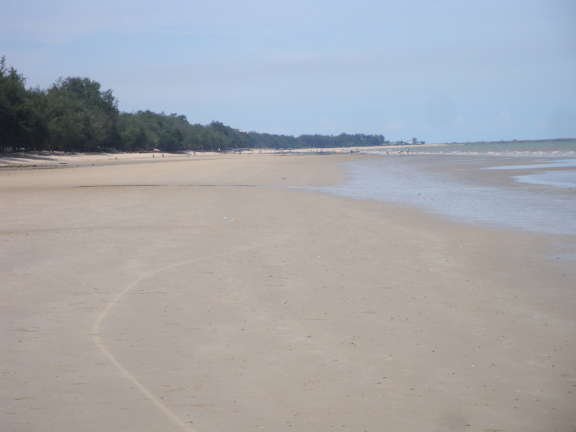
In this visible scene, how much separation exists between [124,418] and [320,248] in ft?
21.2

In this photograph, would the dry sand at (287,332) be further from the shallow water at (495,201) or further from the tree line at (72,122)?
the tree line at (72,122)

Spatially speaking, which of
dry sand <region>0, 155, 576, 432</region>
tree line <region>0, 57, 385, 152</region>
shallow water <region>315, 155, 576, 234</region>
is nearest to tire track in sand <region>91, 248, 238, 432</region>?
dry sand <region>0, 155, 576, 432</region>

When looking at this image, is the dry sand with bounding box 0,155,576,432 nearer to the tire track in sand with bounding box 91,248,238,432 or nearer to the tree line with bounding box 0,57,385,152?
the tire track in sand with bounding box 91,248,238,432

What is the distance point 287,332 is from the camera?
17.7 ft

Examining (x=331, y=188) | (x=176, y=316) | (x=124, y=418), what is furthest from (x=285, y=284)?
(x=331, y=188)

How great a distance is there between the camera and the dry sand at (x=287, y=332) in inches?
148

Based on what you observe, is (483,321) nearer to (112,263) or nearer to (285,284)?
(285,284)

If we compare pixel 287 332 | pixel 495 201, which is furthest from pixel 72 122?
pixel 287 332

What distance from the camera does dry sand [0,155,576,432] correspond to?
148 inches

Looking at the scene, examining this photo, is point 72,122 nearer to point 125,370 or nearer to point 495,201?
point 495,201

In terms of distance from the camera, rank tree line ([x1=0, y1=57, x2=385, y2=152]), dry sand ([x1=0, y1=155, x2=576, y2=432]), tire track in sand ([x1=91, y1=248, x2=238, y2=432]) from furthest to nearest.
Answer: tree line ([x1=0, y1=57, x2=385, y2=152]) < dry sand ([x1=0, y1=155, x2=576, y2=432]) < tire track in sand ([x1=91, y1=248, x2=238, y2=432])

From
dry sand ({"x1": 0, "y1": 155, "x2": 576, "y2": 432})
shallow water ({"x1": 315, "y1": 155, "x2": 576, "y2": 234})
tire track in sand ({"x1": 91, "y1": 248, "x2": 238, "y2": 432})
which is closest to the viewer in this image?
tire track in sand ({"x1": 91, "y1": 248, "x2": 238, "y2": 432})

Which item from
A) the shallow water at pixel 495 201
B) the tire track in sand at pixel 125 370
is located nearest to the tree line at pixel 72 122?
the shallow water at pixel 495 201

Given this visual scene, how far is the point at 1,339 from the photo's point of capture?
204 inches
